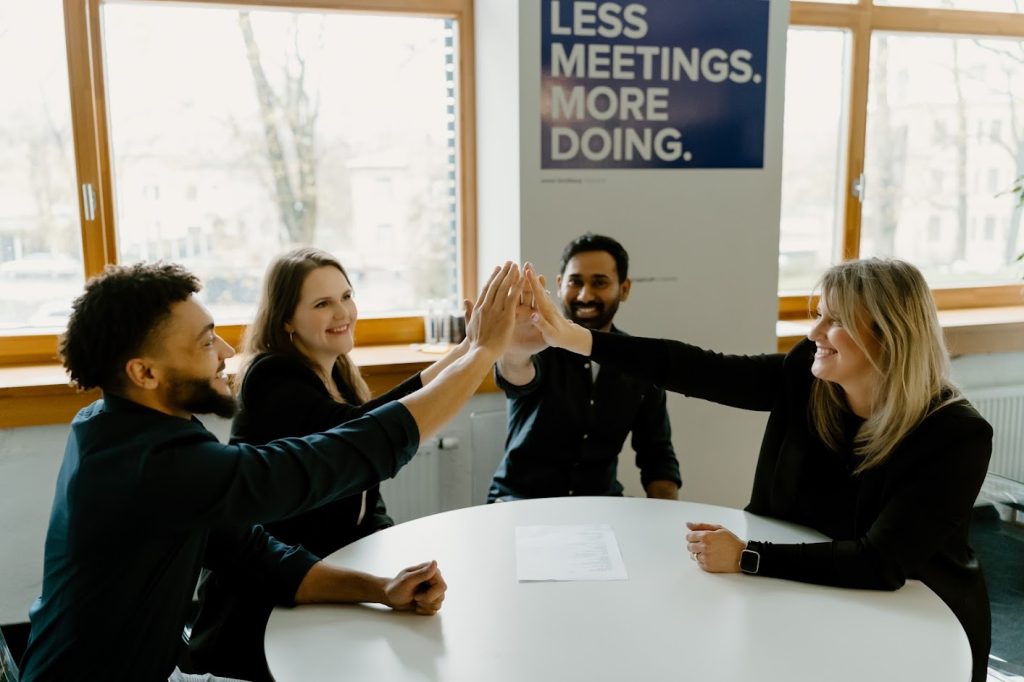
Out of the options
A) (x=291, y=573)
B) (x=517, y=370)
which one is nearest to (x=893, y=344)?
(x=517, y=370)

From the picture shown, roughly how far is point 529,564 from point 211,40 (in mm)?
2298

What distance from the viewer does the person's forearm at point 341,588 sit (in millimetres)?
1573

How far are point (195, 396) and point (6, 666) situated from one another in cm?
53

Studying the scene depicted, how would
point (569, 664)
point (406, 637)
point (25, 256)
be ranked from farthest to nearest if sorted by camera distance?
point (25, 256), point (406, 637), point (569, 664)

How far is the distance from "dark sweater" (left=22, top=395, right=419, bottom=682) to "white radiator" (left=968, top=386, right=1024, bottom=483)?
11.3 ft

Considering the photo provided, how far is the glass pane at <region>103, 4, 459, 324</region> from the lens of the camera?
3.08 m

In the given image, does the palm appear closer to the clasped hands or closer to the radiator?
the clasped hands

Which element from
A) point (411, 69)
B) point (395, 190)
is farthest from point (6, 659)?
point (411, 69)

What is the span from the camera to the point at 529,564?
5.58 ft

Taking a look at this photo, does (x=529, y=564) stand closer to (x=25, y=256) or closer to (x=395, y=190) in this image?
(x=395, y=190)

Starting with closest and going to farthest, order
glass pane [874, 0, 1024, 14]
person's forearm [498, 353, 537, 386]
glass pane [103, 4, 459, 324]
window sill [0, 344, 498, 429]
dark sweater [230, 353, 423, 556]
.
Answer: dark sweater [230, 353, 423, 556] → person's forearm [498, 353, 537, 386] → window sill [0, 344, 498, 429] → glass pane [103, 4, 459, 324] → glass pane [874, 0, 1024, 14]

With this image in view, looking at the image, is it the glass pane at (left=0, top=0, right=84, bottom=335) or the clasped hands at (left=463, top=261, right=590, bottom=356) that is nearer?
the clasped hands at (left=463, top=261, right=590, bottom=356)

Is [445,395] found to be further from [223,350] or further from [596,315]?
[596,315]

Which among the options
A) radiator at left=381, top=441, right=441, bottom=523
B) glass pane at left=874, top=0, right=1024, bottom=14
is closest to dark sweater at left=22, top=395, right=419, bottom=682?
radiator at left=381, top=441, right=441, bottom=523
